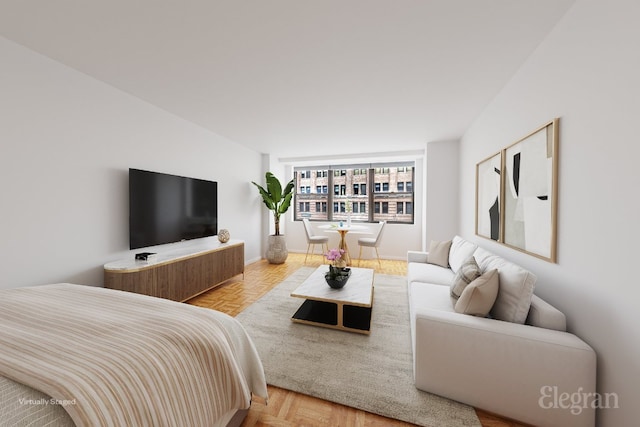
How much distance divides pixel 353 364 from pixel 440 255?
6.72 feet

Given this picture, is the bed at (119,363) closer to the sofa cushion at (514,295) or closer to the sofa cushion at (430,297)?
the sofa cushion at (430,297)

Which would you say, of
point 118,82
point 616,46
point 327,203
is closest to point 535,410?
point 616,46

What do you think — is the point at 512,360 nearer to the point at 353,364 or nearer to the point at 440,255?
the point at 353,364

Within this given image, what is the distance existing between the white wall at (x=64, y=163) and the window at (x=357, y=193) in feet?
12.4

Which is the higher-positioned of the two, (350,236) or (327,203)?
(327,203)

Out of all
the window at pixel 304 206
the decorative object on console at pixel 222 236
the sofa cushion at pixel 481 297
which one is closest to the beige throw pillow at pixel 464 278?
the sofa cushion at pixel 481 297

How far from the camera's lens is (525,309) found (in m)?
1.42

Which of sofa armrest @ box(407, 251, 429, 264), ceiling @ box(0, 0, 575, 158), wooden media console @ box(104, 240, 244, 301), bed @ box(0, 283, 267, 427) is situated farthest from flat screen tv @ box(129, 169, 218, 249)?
sofa armrest @ box(407, 251, 429, 264)

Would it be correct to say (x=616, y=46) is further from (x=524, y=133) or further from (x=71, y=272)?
(x=71, y=272)

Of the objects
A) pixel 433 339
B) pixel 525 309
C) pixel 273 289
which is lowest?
pixel 273 289

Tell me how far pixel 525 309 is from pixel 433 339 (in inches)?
24.0

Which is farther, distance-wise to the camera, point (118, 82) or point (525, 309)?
point (118, 82)

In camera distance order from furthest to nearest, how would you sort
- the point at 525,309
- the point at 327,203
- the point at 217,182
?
the point at 327,203, the point at 217,182, the point at 525,309

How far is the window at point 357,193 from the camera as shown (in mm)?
5625
